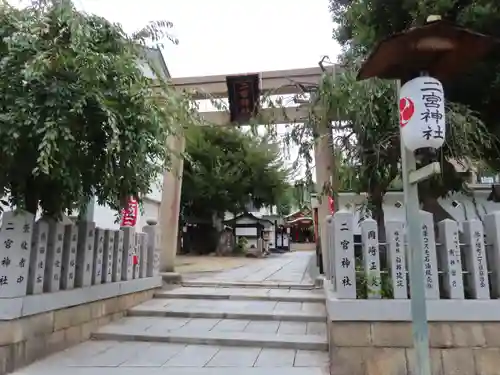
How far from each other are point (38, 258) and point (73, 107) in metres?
1.81

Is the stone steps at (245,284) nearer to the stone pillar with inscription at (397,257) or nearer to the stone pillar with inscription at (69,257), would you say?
the stone pillar with inscription at (69,257)

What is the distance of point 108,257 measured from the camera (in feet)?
18.2

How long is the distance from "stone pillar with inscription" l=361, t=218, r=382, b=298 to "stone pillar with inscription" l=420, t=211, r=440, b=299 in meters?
0.47

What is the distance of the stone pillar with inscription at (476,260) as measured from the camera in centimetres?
392

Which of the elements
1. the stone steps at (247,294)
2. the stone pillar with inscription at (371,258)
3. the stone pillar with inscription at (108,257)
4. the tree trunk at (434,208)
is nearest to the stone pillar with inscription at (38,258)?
the stone pillar with inscription at (108,257)

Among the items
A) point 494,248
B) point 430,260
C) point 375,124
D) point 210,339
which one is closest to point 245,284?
point 210,339

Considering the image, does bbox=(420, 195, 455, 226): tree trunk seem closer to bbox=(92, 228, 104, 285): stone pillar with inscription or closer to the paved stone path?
the paved stone path

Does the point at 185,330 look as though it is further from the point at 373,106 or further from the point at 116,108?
the point at 373,106

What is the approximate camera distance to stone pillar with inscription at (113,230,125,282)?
579cm

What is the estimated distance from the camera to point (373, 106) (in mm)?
4195

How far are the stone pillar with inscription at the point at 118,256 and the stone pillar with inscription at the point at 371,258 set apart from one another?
143 inches

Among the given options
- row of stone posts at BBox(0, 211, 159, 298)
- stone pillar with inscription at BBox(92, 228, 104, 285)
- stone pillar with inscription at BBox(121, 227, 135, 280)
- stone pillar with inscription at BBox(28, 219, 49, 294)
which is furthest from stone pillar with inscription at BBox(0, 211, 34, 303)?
stone pillar with inscription at BBox(121, 227, 135, 280)

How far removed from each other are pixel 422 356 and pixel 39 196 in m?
4.24

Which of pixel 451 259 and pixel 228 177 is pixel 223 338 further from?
pixel 228 177
